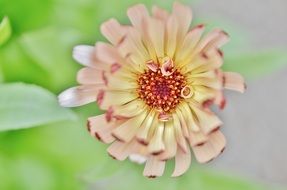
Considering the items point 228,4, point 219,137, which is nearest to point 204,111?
point 219,137

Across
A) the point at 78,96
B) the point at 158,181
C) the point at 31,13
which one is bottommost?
the point at 158,181

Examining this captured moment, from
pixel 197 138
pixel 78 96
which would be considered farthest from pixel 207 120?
pixel 78 96

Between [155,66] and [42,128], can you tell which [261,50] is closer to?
[155,66]

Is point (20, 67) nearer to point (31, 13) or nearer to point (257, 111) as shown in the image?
point (31, 13)

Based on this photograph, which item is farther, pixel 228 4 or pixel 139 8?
pixel 228 4

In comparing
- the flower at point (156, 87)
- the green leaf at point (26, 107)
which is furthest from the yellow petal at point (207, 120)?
the green leaf at point (26, 107)

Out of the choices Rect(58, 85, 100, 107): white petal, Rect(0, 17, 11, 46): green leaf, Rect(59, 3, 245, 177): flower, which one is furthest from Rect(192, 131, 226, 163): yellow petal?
Rect(0, 17, 11, 46): green leaf

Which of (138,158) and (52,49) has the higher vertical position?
(52,49)

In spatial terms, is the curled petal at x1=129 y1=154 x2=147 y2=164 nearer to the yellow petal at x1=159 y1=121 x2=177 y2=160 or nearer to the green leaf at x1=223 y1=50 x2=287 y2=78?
the yellow petal at x1=159 y1=121 x2=177 y2=160
